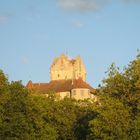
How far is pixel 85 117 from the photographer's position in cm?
8612

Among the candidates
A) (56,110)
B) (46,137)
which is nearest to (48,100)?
(56,110)

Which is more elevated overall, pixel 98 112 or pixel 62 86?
pixel 62 86

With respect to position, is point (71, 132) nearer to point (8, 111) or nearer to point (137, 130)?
point (8, 111)

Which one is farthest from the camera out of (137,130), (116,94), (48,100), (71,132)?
(48,100)

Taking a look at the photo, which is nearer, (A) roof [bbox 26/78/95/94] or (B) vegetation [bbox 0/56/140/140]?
(B) vegetation [bbox 0/56/140/140]

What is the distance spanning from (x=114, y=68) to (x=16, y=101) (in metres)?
12.9

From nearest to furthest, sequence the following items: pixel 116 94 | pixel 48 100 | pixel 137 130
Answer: pixel 137 130
pixel 116 94
pixel 48 100

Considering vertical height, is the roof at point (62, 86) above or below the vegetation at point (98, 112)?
above

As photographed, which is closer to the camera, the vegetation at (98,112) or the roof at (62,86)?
the vegetation at (98,112)

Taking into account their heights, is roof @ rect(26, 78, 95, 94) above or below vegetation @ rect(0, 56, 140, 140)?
above

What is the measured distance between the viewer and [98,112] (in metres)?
70.8

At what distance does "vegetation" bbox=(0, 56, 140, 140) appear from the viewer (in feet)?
223

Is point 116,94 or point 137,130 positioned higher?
point 116,94

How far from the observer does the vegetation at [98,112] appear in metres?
68.1
